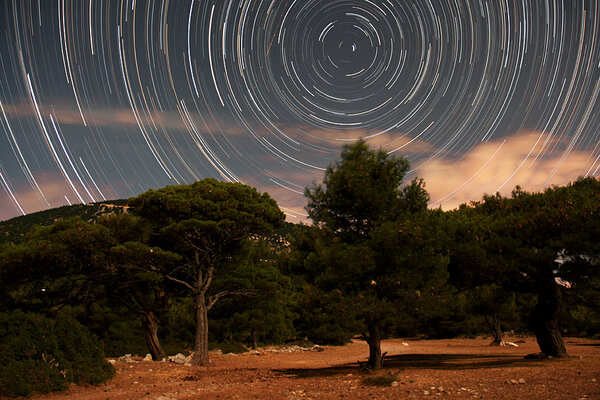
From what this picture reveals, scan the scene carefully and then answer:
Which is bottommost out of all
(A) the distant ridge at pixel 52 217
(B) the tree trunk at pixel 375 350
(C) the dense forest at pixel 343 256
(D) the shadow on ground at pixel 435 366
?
(D) the shadow on ground at pixel 435 366

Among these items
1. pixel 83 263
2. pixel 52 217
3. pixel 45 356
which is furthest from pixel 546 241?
pixel 52 217

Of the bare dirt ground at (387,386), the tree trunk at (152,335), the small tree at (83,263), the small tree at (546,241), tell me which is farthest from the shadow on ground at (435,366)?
the small tree at (83,263)

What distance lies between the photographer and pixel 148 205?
865 inches

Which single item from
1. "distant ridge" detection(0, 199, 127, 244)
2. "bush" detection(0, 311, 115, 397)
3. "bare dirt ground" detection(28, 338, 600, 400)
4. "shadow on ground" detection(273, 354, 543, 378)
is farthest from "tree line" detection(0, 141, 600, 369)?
"distant ridge" detection(0, 199, 127, 244)

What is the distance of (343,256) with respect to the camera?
14.3 m

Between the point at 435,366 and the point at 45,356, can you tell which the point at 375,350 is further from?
the point at 45,356

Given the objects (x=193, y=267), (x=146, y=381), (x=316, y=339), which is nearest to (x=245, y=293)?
(x=193, y=267)

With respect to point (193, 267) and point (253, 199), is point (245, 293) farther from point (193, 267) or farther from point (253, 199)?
point (253, 199)

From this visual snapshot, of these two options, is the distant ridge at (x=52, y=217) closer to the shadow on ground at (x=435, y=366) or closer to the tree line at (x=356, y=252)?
the tree line at (x=356, y=252)

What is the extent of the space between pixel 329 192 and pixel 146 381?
1035 cm

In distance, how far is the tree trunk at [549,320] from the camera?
16.9m

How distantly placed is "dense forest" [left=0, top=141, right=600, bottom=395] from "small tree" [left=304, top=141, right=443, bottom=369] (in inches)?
2.0

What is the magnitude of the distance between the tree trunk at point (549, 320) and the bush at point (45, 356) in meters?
17.9

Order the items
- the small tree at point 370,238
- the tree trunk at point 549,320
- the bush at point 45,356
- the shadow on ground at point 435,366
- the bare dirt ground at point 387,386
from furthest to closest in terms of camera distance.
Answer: the tree trunk at point 549,320 → the shadow on ground at point 435,366 → the small tree at point 370,238 → the bush at point 45,356 → the bare dirt ground at point 387,386
